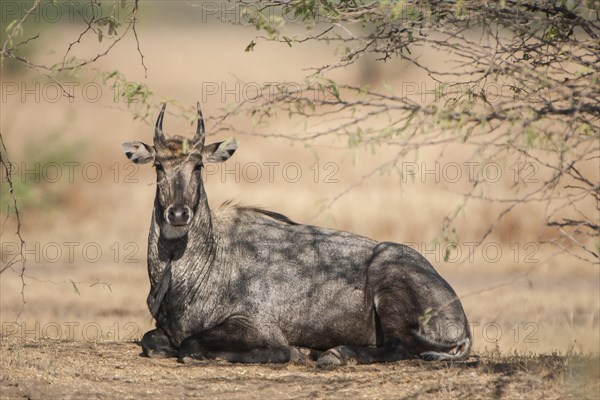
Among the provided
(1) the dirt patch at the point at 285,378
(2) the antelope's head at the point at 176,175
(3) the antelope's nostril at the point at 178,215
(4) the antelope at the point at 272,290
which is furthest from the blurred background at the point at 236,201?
(3) the antelope's nostril at the point at 178,215

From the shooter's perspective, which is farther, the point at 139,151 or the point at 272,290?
the point at 272,290

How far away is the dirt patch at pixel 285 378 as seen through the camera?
8.42 m

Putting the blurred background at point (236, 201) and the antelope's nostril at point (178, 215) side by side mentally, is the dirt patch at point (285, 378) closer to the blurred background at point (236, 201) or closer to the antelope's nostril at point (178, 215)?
the antelope's nostril at point (178, 215)

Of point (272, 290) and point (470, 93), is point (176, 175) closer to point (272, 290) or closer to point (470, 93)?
point (272, 290)

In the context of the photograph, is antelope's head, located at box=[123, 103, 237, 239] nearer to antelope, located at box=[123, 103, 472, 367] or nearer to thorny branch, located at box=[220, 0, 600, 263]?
antelope, located at box=[123, 103, 472, 367]

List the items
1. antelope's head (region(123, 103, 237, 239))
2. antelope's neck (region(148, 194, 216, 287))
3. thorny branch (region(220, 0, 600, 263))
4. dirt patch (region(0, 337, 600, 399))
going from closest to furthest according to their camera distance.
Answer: thorny branch (region(220, 0, 600, 263)) < dirt patch (region(0, 337, 600, 399)) < antelope's head (region(123, 103, 237, 239)) < antelope's neck (region(148, 194, 216, 287))

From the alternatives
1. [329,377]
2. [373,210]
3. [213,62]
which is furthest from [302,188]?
[213,62]

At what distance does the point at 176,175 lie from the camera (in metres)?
10.0

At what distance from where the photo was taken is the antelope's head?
32.2ft

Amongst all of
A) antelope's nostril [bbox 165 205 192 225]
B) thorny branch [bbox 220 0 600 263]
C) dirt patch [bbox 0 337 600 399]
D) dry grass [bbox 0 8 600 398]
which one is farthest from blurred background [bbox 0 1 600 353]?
thorny branch [bbox 220 0 600 263]

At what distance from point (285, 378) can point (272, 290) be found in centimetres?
161

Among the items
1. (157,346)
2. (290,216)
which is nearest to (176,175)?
(157,346)

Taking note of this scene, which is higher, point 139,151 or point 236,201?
point 236,201

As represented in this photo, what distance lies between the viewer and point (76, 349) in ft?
34.4
